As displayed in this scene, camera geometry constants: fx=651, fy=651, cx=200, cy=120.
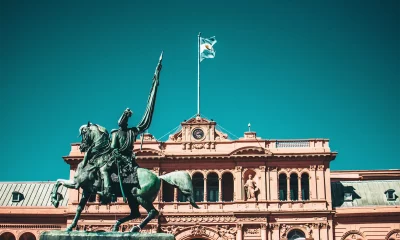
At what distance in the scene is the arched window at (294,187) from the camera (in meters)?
65.4

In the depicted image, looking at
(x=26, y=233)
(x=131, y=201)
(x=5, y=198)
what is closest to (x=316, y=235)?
(x=26, y=233)

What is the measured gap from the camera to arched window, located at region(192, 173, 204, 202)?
2589 inches

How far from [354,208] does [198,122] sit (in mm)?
17692

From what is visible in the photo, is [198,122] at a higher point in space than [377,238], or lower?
higher

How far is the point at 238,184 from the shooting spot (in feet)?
212

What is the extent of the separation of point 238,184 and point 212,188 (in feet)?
10.8

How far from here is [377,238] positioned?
63.6 metres

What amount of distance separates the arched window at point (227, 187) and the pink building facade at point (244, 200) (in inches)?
2.8

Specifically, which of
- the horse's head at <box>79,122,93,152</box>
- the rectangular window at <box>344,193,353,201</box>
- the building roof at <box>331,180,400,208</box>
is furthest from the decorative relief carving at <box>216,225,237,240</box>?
the horse's head at <box>79,122,93,152</box>

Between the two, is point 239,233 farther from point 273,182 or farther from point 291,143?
point 291,143

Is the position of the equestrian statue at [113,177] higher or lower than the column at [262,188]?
lower

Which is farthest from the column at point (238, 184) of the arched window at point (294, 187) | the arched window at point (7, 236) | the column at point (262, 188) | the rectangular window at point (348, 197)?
the arched window at point (7, 236)

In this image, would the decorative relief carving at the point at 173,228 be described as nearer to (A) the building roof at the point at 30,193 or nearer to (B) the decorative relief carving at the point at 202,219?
(B) the decorative relief carving at the point at 202,219

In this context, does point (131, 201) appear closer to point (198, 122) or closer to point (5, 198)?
point (198, 122)
